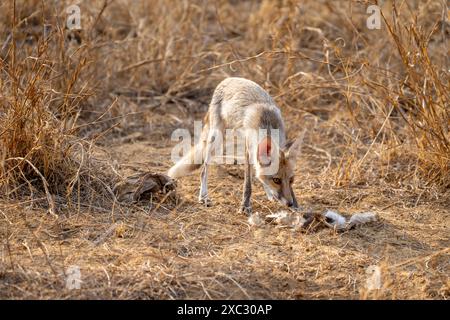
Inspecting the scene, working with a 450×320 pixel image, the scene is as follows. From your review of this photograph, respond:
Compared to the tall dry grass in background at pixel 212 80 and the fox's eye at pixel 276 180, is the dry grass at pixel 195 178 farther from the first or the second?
the fox's eye at pixel 276 180

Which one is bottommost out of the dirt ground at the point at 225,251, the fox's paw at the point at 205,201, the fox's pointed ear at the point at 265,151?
the fox's paw at the point at 205,201

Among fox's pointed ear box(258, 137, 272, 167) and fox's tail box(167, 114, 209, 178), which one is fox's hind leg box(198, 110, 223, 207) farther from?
fox's pointed ear box(258, 137, 272, 167)

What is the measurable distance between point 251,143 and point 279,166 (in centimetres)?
44

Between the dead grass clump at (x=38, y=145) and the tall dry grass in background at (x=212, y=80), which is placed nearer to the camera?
the dead grass clump at (x=38, y=145)

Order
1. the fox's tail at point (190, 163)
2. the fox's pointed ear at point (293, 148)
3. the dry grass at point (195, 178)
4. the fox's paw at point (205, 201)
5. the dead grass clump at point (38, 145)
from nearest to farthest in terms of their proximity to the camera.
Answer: the dry grass at point (195, 178)
the dead grass clump at point (38, 145)
the fox's pointed ear at point (293, 148)
the fox's paw at point (205, 201)
the fox's tail at point (190, 163)

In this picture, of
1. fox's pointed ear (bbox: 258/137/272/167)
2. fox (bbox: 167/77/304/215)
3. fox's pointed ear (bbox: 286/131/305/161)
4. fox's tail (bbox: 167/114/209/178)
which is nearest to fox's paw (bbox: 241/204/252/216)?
fox (bbox: 167/77/304/215)

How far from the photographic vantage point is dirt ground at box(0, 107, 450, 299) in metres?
4.57

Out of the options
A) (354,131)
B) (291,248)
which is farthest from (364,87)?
(291,248)

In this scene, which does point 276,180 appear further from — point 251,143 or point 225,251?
point 225,251

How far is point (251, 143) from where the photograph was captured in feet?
20.7

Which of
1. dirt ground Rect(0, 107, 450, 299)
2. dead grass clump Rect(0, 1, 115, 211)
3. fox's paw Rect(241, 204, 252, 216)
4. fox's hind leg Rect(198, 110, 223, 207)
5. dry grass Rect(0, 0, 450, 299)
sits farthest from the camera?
fox's hind leg Rect(198, 110, 223, 207)

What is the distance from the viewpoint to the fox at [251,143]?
6000 millimetres

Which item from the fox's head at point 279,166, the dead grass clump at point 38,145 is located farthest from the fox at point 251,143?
the dead grass clump at point 38,145

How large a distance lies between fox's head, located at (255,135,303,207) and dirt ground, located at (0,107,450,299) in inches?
11.7
